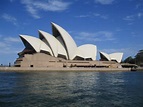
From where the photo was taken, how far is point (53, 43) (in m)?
72.8

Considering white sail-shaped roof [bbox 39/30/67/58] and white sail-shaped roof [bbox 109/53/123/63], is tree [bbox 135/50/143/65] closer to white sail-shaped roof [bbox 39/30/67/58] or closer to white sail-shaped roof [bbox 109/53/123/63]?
white sail-shaped roof [bbox 109/53/123/63]

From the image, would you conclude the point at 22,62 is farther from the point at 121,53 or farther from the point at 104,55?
the point at 121,53

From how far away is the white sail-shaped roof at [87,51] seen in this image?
275ft

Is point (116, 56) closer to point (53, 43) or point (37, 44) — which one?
point (53, 43)

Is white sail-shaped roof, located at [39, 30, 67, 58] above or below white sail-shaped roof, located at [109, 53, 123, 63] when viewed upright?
above

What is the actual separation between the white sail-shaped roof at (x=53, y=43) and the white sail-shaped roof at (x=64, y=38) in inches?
59.4

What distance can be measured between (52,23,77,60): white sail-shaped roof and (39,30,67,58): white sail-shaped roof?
151cm

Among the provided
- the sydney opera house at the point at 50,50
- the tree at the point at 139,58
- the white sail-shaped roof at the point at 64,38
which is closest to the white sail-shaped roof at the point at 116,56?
the tree at the point at 139,58

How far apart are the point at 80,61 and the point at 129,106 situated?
70.7 meters

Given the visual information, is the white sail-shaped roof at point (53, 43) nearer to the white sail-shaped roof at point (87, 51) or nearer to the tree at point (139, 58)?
the white sail-shaped roof at point (87, 51)

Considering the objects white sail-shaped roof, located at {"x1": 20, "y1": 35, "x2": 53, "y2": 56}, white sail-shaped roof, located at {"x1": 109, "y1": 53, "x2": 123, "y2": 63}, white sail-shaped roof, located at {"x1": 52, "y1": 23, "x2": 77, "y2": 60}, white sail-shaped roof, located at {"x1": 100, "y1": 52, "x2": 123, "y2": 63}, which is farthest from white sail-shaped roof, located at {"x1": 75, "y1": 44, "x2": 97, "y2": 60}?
white sail-shaped roof, located at {"x1": 20, "y1": 35, "x2": 53, "y2": 56}

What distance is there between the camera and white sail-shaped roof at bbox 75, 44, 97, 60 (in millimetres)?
83750

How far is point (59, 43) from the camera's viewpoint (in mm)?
74125

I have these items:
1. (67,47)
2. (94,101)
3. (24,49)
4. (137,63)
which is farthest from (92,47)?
(94,101)
